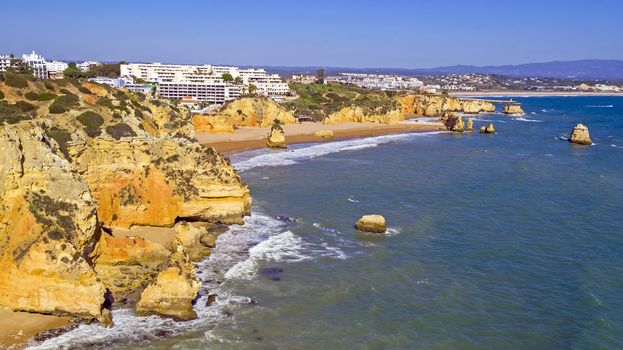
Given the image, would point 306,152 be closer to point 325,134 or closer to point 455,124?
point 325,134

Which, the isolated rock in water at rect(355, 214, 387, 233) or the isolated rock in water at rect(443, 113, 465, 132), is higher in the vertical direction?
the isolated rock in water at rect(443, 113, 465, 132)

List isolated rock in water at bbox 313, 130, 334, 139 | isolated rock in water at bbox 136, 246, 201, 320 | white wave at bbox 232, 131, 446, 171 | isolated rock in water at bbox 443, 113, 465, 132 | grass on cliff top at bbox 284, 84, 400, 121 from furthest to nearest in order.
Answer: grass on cliff top at bbox 284, 84, 400, 121 < isolated rock in water at bbox 443, 113, 465, 132 < isolated rock in water at bbox 313, 130, 334, 139 < white wave at bbox 232, 131, 446, 171 < isolated rock in water at bbox 136, 246, 201, 320

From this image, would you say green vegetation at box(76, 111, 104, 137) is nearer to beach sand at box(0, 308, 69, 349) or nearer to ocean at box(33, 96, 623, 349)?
ocean at box(33, 96, 623, 349)

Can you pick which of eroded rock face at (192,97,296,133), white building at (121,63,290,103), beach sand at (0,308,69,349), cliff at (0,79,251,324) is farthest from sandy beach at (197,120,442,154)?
beach sand at (0,308,69,349)

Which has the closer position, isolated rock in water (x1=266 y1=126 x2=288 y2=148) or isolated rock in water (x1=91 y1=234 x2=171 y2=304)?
isolated rock in water (x1=91 y1=234 x2=171 y2=304)

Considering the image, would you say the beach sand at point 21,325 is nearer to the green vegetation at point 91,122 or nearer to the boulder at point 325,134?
the green vegetation at point 91,122

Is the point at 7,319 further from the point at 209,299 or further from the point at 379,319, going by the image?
the point at 379,319
